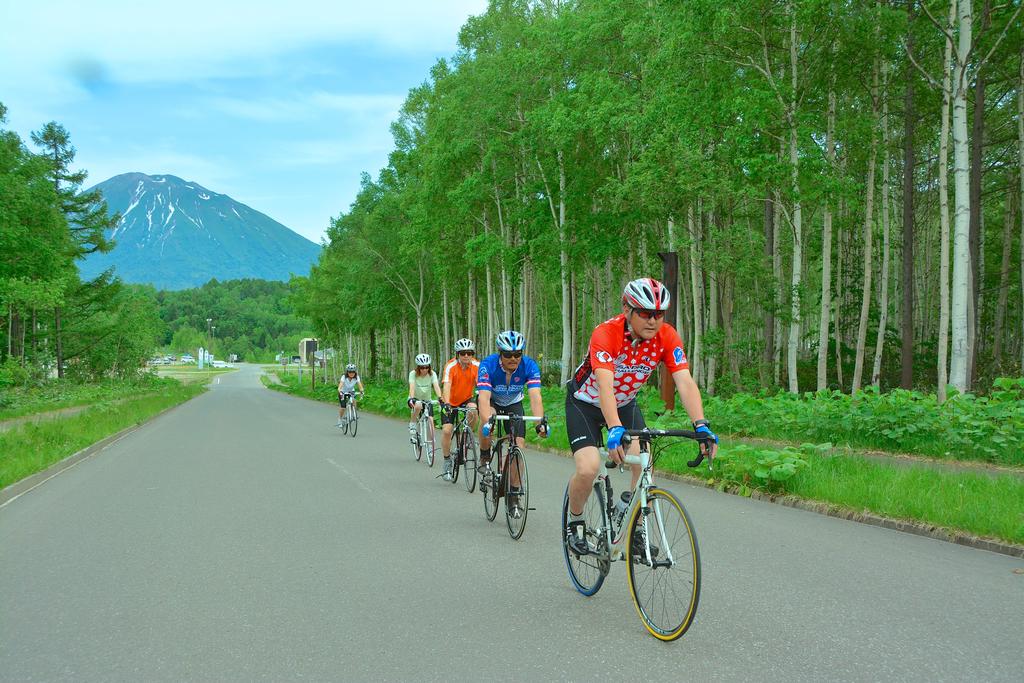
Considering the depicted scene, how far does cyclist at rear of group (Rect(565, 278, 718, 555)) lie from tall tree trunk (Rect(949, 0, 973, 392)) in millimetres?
12557

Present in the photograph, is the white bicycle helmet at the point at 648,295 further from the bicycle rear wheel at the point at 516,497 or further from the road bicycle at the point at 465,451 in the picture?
the road bicycle at the point at 465,451

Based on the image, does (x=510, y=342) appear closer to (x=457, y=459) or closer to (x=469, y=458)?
(x=469, y=458)

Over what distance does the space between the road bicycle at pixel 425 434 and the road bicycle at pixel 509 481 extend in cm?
508

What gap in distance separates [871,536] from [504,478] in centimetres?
Answer: 350

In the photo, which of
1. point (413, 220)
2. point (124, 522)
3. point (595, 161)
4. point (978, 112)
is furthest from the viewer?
point (413, 220)

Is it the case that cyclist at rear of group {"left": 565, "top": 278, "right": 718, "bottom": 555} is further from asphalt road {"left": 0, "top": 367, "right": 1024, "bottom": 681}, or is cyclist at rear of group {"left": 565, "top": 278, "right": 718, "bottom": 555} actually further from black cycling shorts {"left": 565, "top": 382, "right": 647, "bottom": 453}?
asphalt road {"left": 0, "top": 367, "right": 1024, "bottom": 681}

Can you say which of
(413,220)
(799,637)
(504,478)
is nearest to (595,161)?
(413,220)

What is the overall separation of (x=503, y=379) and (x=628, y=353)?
3565 mm

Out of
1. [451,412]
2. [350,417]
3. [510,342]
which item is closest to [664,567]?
[510,342]

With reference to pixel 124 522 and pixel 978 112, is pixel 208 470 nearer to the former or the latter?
pixel 124 522

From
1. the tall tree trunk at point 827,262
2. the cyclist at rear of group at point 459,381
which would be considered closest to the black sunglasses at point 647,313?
the cyclist at rear of group at point 459,381

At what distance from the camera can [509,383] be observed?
872 centimetres

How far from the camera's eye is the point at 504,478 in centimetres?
801

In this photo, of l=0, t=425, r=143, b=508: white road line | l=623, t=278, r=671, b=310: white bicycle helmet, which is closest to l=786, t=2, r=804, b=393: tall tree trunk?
l=0, t=425, r=143, b=508: white road line
